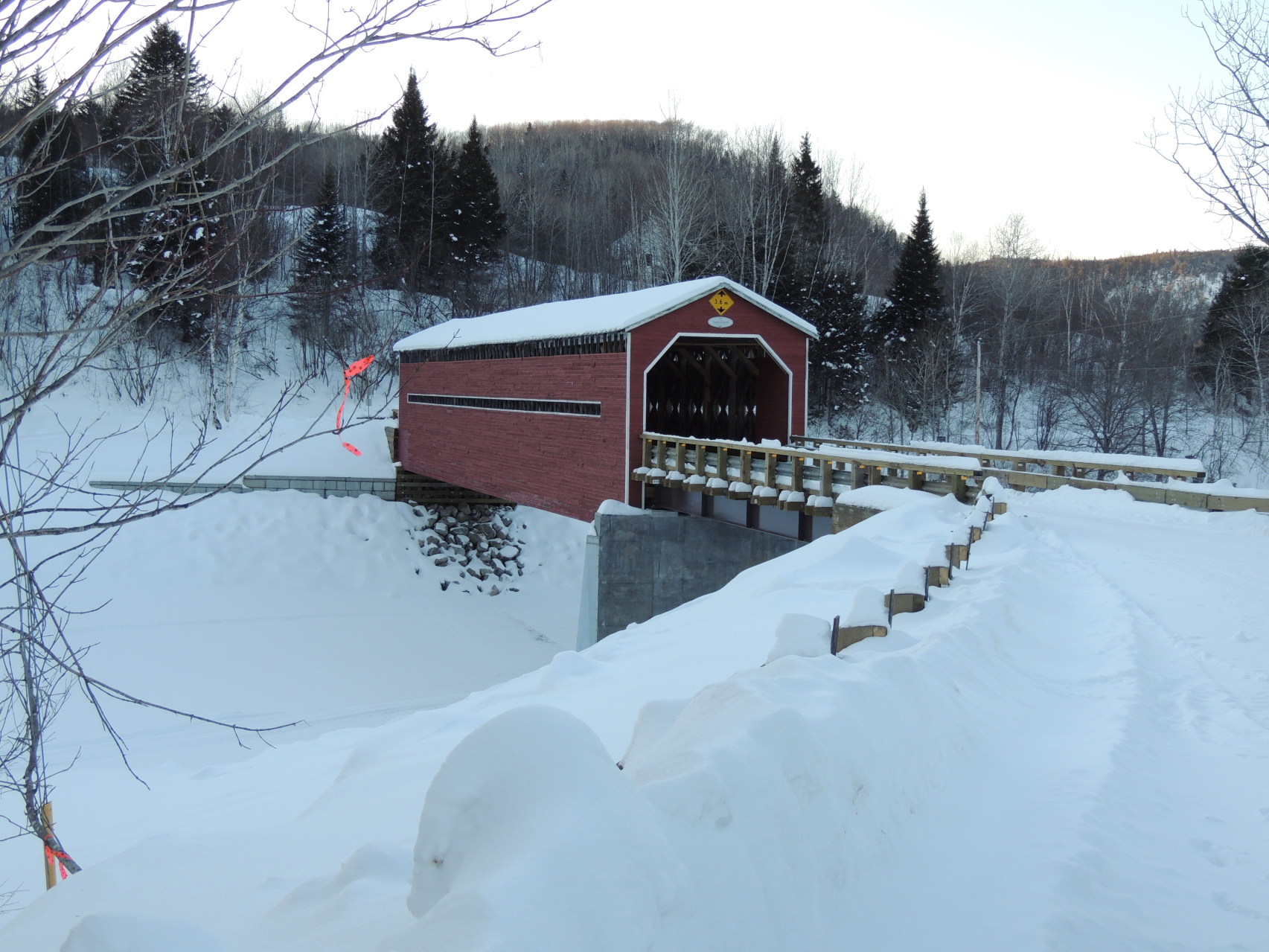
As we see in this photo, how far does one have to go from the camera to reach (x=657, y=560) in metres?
13.7

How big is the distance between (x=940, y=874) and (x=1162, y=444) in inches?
1041

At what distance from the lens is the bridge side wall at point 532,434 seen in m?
13.9

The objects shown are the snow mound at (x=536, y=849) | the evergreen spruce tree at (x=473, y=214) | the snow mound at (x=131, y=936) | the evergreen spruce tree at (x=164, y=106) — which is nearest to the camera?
the snow mound at (x=536, y=849)

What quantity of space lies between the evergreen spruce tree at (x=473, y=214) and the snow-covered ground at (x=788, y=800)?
1109 inches

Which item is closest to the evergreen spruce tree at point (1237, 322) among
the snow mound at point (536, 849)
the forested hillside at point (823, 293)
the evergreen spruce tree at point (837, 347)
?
the forested hillside at point (823, 293)

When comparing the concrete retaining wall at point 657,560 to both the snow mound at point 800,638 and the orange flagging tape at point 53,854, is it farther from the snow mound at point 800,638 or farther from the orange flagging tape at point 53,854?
the snow mound at point 800,638

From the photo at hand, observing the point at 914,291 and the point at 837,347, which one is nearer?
the point at 837,347

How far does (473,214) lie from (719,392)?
19907mm

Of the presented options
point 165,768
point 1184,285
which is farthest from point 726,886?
point 1184,285

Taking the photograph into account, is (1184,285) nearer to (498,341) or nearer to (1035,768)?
(498,341)

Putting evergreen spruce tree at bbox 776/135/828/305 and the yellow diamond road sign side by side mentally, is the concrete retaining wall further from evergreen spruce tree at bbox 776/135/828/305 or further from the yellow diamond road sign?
evergreen spruce tree at bbox 776/135/828/305

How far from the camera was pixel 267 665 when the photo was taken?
45.9 ft

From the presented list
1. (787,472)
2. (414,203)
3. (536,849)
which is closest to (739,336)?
(787,472)

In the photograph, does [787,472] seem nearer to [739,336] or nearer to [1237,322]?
[739,336]
